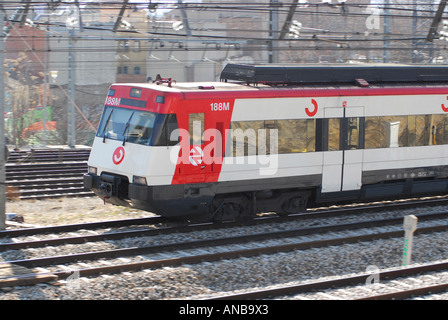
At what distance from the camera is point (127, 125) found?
40.5 feet

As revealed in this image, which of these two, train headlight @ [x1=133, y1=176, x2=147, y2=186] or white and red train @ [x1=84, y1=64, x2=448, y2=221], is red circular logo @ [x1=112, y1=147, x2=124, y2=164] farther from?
train headlight @ [x1=133, y1=176, x2=147, y2=186]

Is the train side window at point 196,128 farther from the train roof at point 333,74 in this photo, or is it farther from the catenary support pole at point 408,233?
the catenary support pole at point 408,233

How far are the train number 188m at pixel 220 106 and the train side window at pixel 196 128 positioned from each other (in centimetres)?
26

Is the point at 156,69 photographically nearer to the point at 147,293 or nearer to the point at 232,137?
the point at 232,137

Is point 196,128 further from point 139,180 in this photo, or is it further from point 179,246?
point 179,246

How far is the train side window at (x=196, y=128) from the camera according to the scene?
11.9 meters

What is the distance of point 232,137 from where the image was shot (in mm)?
12359

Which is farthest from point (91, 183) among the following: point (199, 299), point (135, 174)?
point (199, 299)

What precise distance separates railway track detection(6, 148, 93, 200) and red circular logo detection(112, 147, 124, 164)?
5.27 metres

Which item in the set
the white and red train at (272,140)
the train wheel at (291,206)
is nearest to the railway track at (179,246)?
the white and red train at (272,140)

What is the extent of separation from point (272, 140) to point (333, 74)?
2.28 metres

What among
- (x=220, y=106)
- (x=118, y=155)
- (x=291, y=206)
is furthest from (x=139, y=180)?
(x=291, y=206)

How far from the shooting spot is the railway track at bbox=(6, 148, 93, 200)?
1759 cm

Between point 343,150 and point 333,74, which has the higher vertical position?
point 333,74
